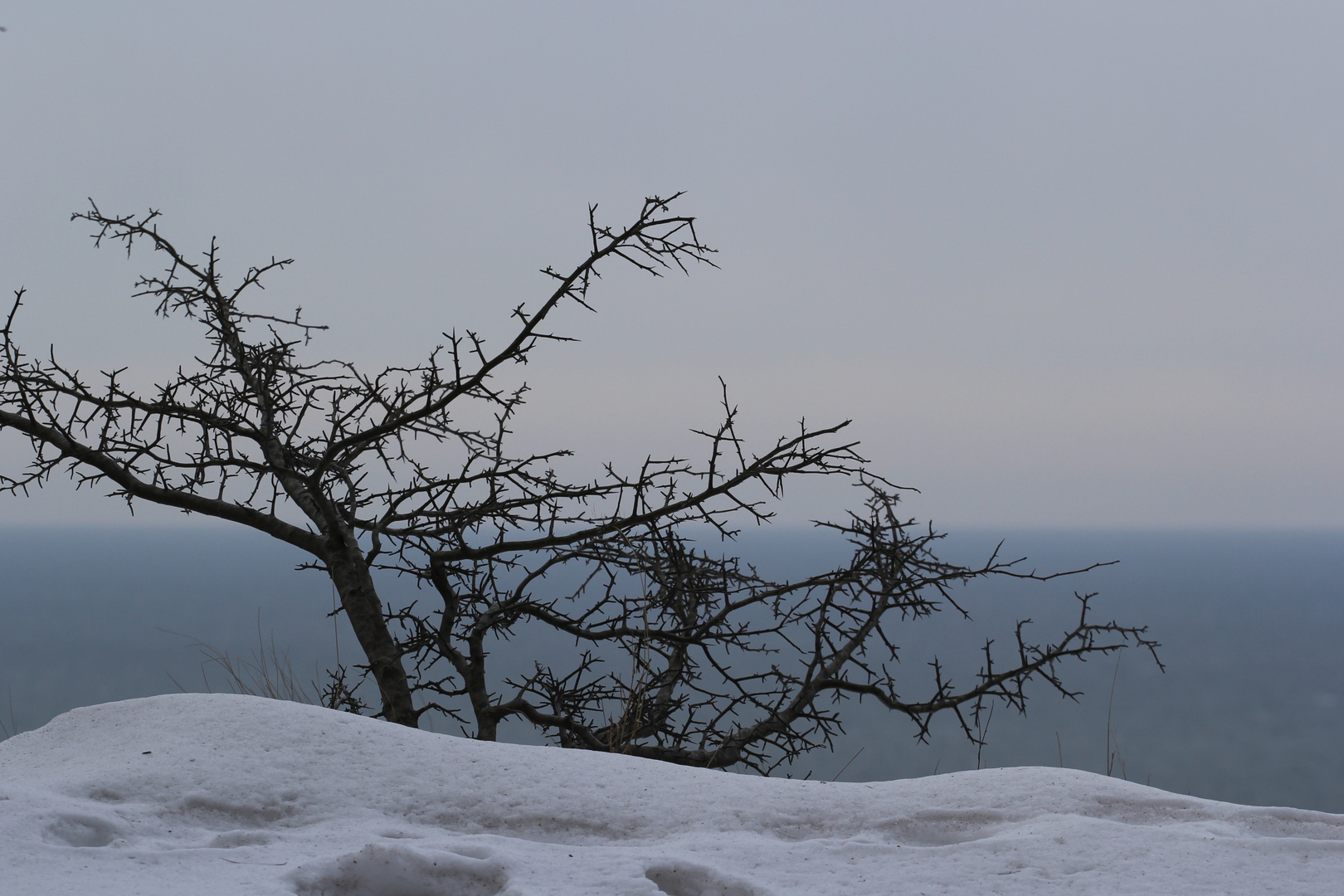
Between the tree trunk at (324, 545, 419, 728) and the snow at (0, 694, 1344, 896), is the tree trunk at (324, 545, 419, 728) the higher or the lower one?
the higher one

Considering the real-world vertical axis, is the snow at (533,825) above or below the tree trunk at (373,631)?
below

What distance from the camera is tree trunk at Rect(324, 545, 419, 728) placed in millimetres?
3680

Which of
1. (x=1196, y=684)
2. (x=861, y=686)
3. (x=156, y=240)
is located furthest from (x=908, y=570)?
(x=1196, y=684)

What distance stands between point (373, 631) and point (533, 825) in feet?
6.38

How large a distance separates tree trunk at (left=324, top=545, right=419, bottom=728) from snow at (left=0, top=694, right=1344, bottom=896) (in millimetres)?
1168

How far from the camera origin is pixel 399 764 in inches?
88.2

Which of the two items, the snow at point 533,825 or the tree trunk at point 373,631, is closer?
the snow at point 533,825

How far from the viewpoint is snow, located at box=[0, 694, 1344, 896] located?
1.73m

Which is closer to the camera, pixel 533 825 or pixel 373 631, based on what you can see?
pixel 533 825

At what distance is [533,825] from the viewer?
2.05 metres

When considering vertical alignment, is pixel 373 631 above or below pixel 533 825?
above

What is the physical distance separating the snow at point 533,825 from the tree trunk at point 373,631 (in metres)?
1.17

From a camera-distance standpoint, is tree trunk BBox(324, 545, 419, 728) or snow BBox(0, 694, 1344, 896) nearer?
snow BBox(0, 694, 1344, 896)

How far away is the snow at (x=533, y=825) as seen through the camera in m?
1.73
